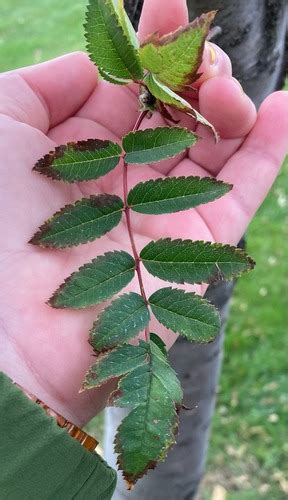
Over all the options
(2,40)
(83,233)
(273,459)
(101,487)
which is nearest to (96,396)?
(101,487)

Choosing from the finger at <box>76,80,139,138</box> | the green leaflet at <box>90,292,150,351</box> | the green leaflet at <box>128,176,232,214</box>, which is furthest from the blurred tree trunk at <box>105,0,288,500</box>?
the green leaflet at <box>90,292,150,351</box>

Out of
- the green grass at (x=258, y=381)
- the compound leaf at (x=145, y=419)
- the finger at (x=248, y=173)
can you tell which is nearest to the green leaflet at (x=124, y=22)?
the finger at (x=248, y=173)

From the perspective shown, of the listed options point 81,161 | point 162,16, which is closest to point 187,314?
point 81,161

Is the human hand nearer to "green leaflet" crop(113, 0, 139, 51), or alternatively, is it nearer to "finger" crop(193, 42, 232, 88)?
"finger" crop(193, 42, 232, 88)

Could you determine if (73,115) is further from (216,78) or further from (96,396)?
(96,396)

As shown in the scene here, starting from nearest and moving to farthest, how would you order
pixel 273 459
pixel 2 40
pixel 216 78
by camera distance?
pixel 216 78 → pixel 273 459 → pixel 2 40

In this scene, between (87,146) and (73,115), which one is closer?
(87,146)

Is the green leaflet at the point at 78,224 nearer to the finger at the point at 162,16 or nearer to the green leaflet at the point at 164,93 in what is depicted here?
the green leaflet at the point at 164,93

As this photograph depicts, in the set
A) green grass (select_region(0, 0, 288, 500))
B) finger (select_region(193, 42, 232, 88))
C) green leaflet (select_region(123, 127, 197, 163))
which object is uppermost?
green leaflet (select_region(123, 127, 197, 163))
